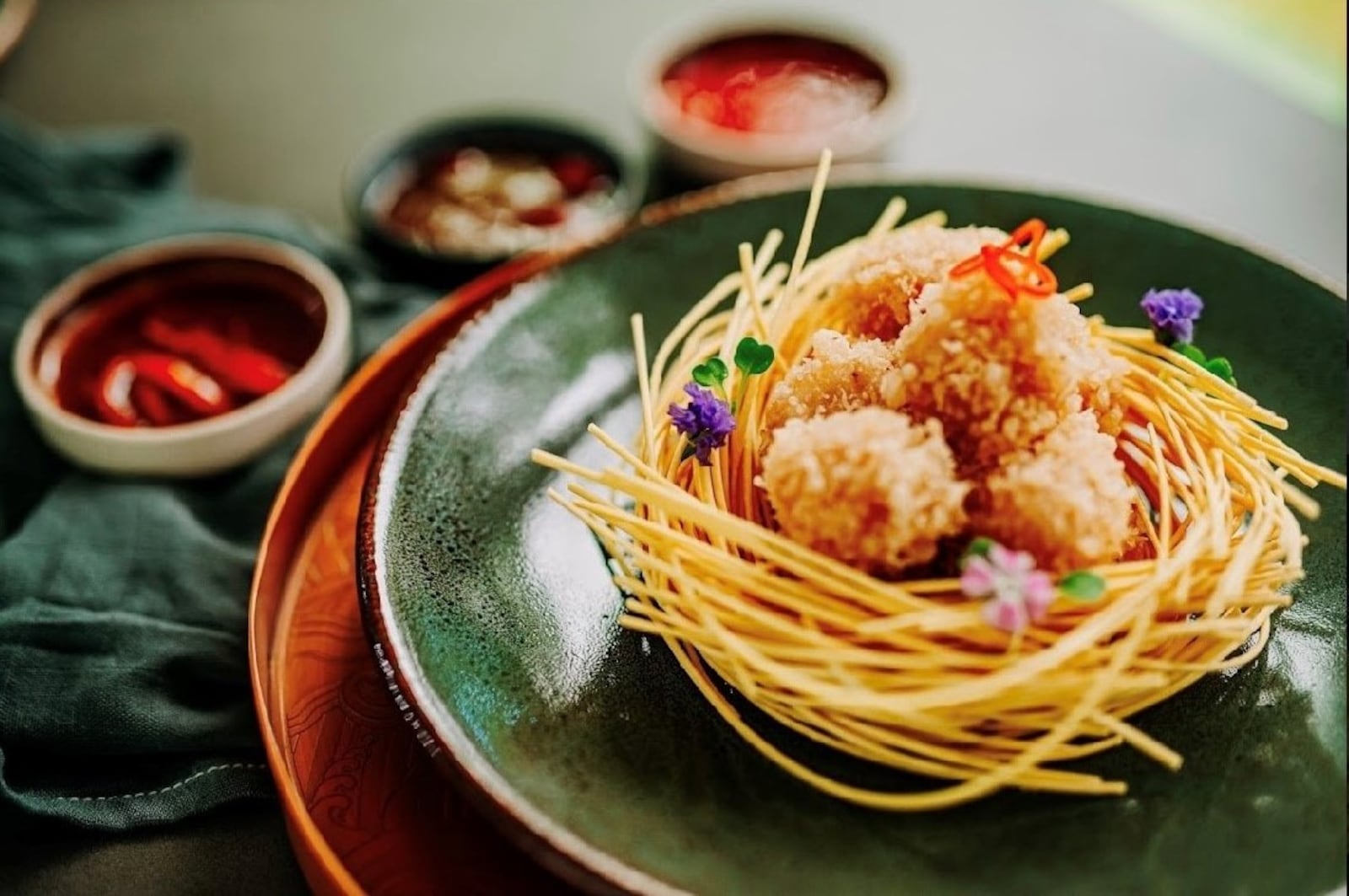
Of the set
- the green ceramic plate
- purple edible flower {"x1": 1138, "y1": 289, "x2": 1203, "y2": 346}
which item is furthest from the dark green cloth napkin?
purple edible flower {"x1": 1138, "y1": 289, "x2": 1203, "y2": 346}

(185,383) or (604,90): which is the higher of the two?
(604,90)

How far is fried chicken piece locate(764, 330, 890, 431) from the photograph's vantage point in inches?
40.2

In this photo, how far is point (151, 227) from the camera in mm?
1800

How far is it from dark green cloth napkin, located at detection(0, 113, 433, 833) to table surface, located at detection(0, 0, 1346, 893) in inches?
28.9

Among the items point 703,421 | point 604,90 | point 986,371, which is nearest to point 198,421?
point 703,421

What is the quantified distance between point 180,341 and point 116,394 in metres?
0.11

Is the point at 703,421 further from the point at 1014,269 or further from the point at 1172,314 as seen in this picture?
the point at 1172,314

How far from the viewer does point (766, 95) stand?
2.04 meters

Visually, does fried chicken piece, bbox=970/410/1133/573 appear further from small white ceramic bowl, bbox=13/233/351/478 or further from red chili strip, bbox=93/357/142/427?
red chili strip, bbox=93/357/142/427

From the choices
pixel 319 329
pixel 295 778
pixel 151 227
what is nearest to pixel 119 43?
pixel 151 227

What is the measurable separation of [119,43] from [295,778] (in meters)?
2.11

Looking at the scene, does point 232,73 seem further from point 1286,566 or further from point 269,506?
point 1286,566

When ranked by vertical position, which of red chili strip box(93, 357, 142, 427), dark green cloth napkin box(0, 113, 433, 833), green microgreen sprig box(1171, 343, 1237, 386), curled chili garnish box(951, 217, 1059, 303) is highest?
curled chili garnish box(951, 217, 1059, 303)

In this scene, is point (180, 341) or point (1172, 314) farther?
point (180, 341)
